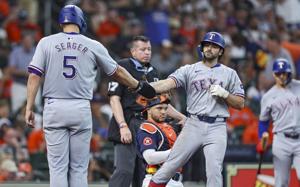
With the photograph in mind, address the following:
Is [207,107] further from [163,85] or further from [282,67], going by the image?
[282,67]

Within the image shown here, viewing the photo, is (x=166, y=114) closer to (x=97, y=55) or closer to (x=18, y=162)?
(x=97, y=55)

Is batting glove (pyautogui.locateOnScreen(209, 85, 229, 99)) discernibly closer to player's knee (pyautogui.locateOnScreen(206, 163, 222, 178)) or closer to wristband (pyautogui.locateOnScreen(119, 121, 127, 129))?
player's knee (pyautogui.locateOnScreen(206, 163, 222, 178))

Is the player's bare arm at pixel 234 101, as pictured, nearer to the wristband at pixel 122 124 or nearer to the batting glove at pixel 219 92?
the batting glove at pixel 219 92

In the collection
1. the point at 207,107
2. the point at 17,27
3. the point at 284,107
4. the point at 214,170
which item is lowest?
the point at 214,170

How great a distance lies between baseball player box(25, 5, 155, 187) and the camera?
8.59 m

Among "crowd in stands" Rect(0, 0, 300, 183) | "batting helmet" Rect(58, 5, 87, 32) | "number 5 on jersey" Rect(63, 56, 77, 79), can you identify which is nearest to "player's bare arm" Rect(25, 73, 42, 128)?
"number 5 on jersey" Rect(63, 56, 77, 79)

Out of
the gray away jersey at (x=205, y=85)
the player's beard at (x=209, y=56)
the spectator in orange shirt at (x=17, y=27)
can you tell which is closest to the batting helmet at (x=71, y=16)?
the gray away jersey at (x=205, y=85)

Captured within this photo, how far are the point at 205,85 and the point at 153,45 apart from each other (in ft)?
30.8

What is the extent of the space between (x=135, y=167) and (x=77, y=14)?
7.61ft

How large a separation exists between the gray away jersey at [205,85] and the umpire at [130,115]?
0.80 metres

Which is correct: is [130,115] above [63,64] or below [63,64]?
below

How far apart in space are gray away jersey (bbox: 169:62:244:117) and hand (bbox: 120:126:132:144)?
0.84 metres

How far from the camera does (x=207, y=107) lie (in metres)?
9.35

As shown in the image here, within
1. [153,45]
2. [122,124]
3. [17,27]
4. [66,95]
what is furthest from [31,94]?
[153,45]
